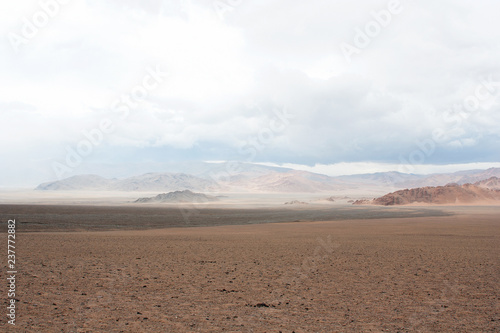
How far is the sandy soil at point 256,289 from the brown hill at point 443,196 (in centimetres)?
6810

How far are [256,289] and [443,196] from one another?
8278cm

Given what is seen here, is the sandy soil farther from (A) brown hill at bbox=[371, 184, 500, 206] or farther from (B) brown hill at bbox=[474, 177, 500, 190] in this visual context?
(B) brown hill at bbox=[474, 177, 500, 190]

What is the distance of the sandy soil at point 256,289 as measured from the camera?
702 centimetres

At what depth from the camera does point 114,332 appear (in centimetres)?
652

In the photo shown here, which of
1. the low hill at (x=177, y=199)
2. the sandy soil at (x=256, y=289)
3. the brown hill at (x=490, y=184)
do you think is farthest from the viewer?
the brown hill at (x=490, y=184)

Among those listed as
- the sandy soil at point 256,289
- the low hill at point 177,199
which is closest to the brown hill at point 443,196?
the low hill at point 177,199

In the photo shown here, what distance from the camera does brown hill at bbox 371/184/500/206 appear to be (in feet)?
261

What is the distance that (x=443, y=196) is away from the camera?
265 ft

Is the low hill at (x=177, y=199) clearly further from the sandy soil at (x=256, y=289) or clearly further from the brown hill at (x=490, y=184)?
the brown hill at (x=490, y=184)

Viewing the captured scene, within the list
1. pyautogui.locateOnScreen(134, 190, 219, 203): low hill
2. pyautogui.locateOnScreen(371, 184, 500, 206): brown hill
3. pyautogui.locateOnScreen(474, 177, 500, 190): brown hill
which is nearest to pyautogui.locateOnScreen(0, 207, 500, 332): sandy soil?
pyautogui.locateOnScreen(371, 184, 500, 206): brown hill

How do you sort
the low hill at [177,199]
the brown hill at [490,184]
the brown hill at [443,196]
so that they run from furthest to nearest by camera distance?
the brown hill at [490,184], the low hill at [177,199], the brown hill at [443,196]

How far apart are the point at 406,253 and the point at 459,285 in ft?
16.7

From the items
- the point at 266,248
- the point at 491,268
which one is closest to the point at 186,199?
the point at 266,248

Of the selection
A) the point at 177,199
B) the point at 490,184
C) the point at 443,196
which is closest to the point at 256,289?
the point at 443,196
